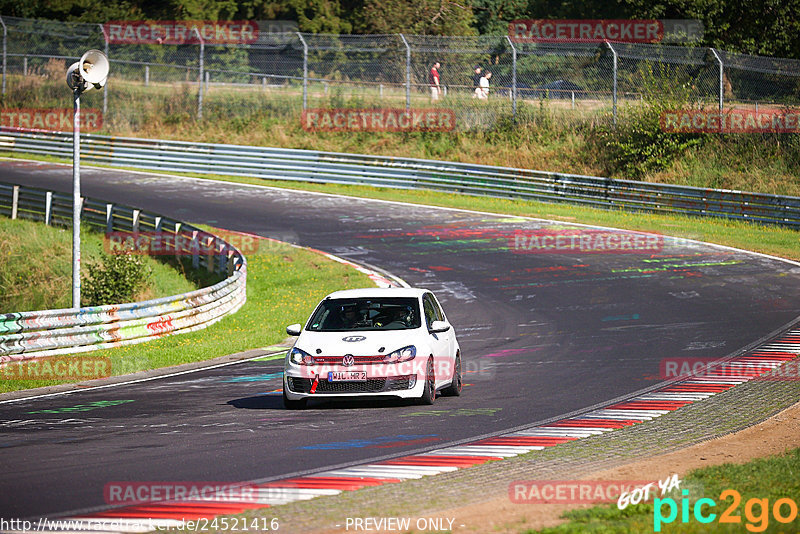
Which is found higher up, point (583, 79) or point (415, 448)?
point (583, 79)

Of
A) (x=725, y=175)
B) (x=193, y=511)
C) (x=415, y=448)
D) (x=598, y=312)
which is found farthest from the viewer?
(x=725, y=175)

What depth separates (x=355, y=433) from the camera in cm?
1030

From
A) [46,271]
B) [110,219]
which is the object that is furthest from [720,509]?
[110,219]

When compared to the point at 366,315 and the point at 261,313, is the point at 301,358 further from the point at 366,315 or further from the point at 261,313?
the point at 261,313

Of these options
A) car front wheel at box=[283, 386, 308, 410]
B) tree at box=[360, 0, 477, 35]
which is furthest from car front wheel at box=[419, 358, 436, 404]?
tree at box=[360, 0, 477, 35]

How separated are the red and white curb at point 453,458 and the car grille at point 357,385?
6.01ft

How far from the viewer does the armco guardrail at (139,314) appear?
1591 cm

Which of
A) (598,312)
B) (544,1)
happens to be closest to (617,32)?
(544,1)

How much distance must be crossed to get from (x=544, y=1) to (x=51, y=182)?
109 ft

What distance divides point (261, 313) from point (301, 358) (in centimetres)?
988

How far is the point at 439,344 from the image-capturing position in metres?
12.6

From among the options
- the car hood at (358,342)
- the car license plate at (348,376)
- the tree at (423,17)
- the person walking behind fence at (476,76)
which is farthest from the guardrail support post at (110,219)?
the tree at (423,17)

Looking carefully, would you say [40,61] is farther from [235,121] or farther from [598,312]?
[598,312]

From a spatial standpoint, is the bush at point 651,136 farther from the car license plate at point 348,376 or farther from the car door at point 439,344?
the car license plate at point 348,376
